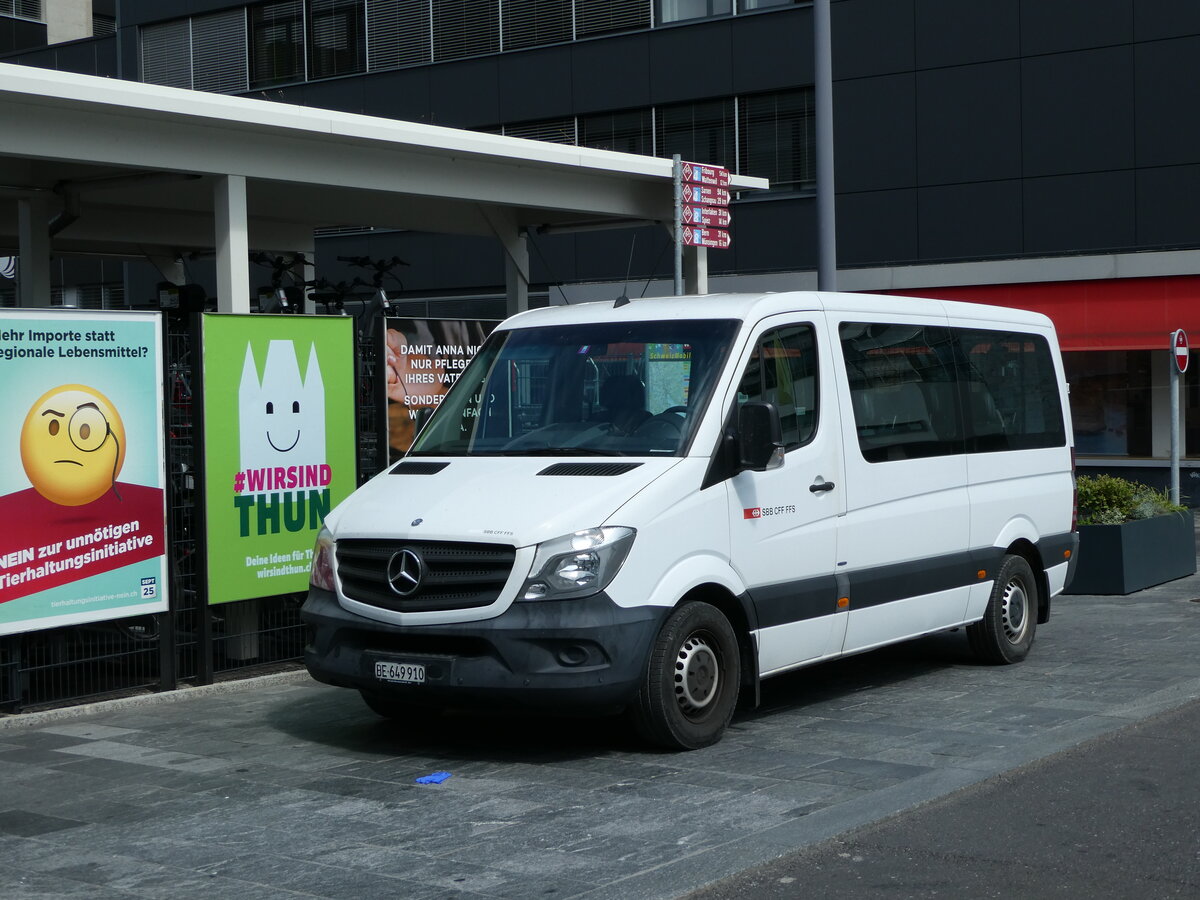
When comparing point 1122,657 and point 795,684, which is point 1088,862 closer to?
point 795,684

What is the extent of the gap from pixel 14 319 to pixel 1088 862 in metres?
6.18

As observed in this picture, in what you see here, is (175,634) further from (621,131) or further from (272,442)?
(621,131)

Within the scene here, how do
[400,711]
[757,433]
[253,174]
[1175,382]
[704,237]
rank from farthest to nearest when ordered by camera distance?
[1175,382]
[704,237]
[253,174]
[400,711]
[757,433]

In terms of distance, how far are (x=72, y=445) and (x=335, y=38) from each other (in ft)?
76.3

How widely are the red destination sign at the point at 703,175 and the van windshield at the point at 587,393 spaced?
374 cm

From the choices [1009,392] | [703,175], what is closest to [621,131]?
[703,175]

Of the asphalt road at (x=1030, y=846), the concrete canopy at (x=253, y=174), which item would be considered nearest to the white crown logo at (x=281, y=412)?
the concrete canopy at (x=253, y=174)

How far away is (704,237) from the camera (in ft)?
39.9

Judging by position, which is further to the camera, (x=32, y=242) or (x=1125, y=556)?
(x=32, y=242)

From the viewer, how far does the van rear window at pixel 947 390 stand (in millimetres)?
8789

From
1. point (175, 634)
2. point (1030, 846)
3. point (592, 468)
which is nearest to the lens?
point (1030, 846)

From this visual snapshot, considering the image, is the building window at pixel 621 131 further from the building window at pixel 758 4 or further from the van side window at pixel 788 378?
the van side window at pixel 788 378

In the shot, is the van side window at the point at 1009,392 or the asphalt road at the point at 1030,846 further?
the van side window at the point at 1009,392

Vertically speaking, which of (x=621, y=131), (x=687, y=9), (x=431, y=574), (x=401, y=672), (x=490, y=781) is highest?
(x=687, y=9)
